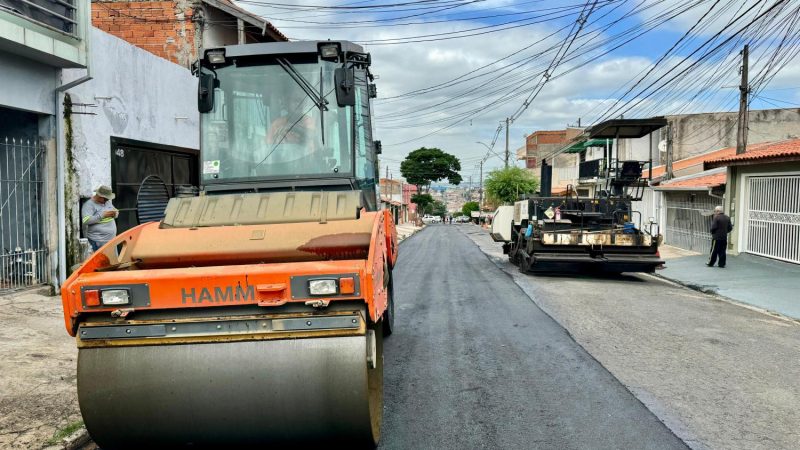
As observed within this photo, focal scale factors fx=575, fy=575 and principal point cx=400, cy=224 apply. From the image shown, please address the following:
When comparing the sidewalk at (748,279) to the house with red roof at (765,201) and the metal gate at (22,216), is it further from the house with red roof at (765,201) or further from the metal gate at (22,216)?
the metal gate at (22,216)

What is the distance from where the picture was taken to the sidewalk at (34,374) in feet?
13.1

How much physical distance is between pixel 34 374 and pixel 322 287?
351 cm

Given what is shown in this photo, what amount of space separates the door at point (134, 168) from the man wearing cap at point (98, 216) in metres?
2.16

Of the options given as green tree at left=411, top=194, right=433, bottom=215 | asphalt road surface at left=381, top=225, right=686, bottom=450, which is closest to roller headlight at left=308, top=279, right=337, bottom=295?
asphalt road surface at left=381, top=225, right=686, bottom=450

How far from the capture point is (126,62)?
10156 mm

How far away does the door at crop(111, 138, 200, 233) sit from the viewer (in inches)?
399

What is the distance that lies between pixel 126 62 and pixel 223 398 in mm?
8832

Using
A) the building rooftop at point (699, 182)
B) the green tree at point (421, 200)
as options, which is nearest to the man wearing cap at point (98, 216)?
the building rooftop at point (699, 182)

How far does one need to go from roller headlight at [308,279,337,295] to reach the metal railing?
21.1 feet

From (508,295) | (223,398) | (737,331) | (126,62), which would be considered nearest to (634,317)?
(737,331)

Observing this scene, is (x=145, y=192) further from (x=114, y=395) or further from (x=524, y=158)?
(x=524, y=158)

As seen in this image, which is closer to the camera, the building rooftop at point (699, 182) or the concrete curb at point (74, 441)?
the concrete curb at point (74, 441)

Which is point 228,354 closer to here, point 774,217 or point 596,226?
point 596,226

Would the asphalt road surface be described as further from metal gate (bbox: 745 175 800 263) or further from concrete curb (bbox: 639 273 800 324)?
metal gate (bbox: 745 175 800 263)
